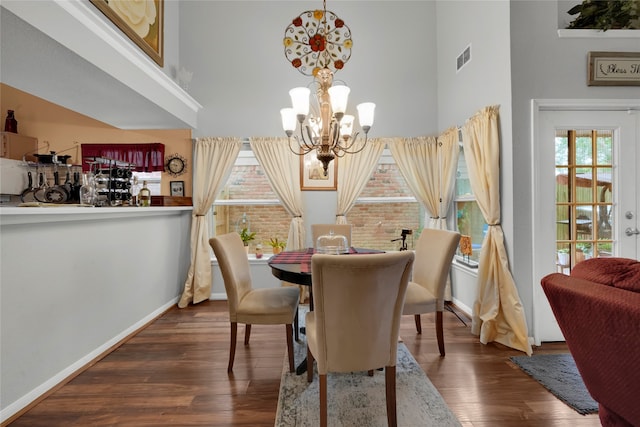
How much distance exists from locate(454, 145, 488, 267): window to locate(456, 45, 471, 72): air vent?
2.90 ft

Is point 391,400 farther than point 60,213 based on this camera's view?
No

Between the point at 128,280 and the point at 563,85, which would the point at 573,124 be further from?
the point at 128,280

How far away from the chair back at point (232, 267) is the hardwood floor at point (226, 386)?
50 cm

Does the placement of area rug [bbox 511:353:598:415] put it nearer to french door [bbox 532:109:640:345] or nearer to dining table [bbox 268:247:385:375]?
french door [bbox 532:109:640:345]

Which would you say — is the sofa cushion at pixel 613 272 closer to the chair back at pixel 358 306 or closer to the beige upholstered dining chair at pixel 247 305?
the chair back at pixel 358 306

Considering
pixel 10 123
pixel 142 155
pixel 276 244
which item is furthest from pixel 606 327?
pixel 10 123

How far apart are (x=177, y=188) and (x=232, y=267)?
88.4 inches

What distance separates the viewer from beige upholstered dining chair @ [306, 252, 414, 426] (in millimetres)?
1542

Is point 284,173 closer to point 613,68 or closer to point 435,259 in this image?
point 435,259

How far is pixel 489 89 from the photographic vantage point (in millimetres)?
3027

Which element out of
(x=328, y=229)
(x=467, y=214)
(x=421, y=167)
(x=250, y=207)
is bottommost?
(x=328, y=229)

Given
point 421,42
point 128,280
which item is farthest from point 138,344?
point 421,42

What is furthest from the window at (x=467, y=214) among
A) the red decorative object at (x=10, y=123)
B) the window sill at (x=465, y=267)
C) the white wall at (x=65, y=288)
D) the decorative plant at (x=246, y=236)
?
the red decorative object at (x=10, y=123)

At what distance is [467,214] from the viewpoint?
377cm
